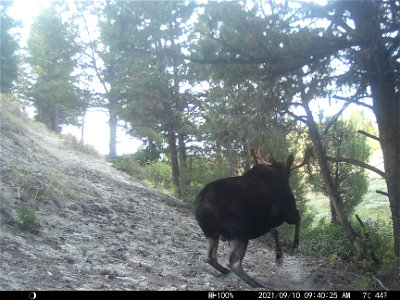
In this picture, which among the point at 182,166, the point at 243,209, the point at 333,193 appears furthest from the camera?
the point at 182,166

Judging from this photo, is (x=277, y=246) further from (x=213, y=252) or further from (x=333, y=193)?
(x=333, y=193)

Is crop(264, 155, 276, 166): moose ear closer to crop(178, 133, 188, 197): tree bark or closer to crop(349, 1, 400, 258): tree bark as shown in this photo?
crop(349, 1, 400, 258): tree bark

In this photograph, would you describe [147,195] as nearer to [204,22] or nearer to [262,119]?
[262,119]

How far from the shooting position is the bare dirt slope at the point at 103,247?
18.4 feet

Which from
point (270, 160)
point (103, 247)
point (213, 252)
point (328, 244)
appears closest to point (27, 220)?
point (103, 247)

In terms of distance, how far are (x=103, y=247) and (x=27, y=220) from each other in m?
1.34

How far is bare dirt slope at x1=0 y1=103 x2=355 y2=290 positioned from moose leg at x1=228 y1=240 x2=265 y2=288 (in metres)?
0.24

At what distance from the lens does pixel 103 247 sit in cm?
706

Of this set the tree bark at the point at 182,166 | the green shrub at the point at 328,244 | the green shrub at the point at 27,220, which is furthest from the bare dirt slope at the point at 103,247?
the tree bark at the point at 182,166

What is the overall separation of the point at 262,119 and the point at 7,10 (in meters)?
18.2

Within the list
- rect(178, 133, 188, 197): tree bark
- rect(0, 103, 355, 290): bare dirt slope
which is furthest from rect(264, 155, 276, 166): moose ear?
rect(178, 133, 188, 197): tree bark

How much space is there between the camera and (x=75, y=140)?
2023 centimetres

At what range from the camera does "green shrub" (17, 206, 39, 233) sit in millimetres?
6680

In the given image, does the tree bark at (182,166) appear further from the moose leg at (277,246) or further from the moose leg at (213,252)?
the moose leg at (213,252)
